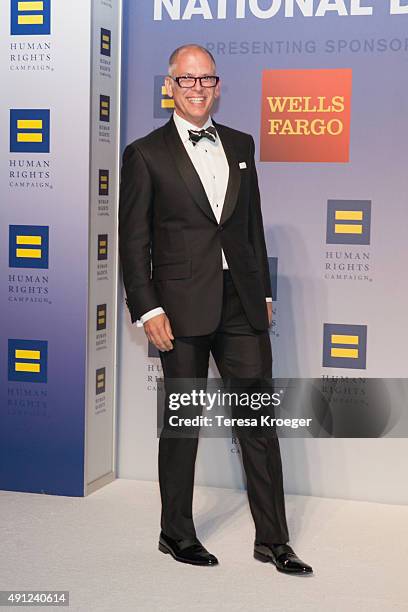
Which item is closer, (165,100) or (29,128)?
(29,128)

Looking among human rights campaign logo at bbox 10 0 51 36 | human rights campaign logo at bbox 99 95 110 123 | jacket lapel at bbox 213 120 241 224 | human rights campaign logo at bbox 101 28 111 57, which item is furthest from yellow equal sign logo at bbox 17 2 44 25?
jacket lapel at bbox 213 120 241 224

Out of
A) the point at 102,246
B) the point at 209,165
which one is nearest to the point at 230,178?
the point at 209,165

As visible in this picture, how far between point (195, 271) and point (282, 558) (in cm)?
98

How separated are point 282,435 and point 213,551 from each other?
A: 0.88m

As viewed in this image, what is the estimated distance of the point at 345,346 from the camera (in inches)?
171

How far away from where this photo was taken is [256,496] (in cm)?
353

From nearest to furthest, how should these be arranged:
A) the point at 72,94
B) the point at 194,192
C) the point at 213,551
→ the point at 194,192 → the point at 213,551 → the point at 72,94

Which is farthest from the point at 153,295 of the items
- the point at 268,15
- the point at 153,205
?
the point at 268,15

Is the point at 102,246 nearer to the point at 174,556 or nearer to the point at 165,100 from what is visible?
the point at 165,100

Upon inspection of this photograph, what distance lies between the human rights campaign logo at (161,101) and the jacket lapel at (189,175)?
3.17 feet

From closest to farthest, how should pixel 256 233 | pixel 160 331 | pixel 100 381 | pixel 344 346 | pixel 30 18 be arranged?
1. pixel 160 331
2. pixel 256 233
3. pixel 30 18
4. pixel 344 346
5. pixel 100 381

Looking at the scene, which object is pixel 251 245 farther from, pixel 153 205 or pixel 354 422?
pixel 354 422

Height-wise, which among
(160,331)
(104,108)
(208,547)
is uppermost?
(104,108)

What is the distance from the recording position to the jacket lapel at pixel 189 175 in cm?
348
